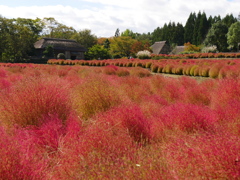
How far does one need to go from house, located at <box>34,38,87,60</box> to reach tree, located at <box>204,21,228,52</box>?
84.8 ft

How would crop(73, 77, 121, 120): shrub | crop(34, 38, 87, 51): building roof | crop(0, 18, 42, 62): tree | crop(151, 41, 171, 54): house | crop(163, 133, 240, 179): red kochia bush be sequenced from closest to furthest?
1. crop(163, 133, 240, 179): red kochia bush
2. crop(73, 77, 121, 120): shrub
3. crop(0, 18, 42, 62): tree
4. crop(34, 38, 87, 51): building roof
5. crop(151, 41, 171, 54): house

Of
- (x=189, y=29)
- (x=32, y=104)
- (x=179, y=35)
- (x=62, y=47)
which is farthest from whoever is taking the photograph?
(x=179, y=35)

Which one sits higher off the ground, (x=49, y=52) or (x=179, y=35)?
(x=179, y=35)

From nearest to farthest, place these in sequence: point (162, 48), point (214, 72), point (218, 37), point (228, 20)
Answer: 1. point (214, 72)
2. point (218, 37)
3. point (162, 48)
4. point (228, 20)

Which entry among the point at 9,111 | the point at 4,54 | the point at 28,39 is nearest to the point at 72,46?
the point at 28,39

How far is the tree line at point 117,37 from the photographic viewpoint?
37812 mm

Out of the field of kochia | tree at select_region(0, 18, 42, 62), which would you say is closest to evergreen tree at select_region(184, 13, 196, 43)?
tree at select_region(0, 18, 42, 62)

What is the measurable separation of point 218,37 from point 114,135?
169 ft

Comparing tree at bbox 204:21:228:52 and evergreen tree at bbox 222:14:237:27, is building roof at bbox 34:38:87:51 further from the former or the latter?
evergreen tree at bbox 222:14:237:27

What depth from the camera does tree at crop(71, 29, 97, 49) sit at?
5619 centimetres

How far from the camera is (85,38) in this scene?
5638cm

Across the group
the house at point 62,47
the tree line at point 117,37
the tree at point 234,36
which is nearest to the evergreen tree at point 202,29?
the tree line at point 117,37

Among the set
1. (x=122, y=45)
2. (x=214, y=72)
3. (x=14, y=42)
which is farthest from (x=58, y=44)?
(x=214, y=72)

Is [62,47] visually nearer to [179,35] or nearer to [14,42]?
[14,42]
